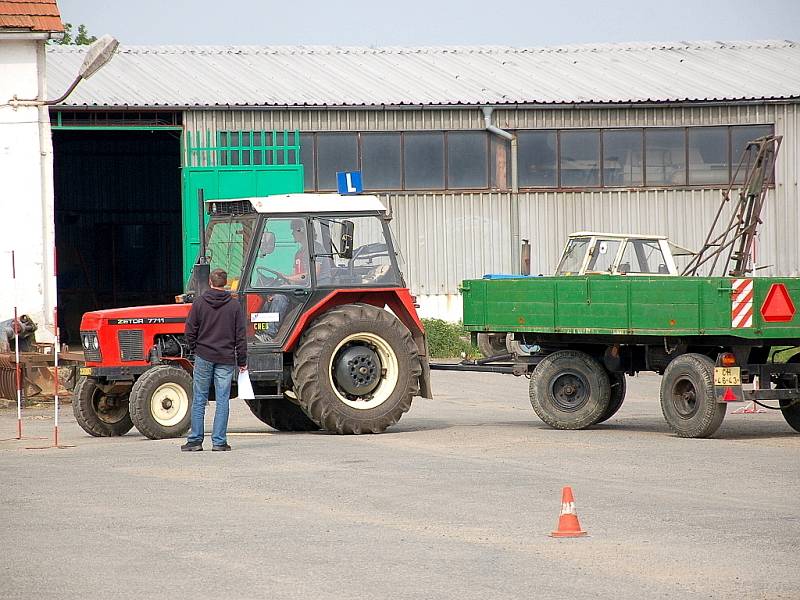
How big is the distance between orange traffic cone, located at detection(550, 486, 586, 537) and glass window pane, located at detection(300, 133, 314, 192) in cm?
2138

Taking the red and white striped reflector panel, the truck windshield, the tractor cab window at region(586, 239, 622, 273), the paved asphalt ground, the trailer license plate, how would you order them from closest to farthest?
the paved asphalt ground < the red and white striped reflector panel < the trailer license plate < the tractor cab window at region(586, 239, 622, 273) < the truck windshield

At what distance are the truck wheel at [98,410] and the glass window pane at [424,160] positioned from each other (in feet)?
49.9

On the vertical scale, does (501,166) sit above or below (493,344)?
above

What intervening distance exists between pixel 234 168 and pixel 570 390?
45.1 feet

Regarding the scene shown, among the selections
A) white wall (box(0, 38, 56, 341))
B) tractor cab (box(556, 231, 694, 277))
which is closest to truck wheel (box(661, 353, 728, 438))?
tractor cab (box(556, 231, 694, 277))

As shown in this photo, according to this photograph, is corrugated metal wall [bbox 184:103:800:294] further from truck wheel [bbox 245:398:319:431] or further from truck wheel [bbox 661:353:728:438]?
truck wheel [bbox 661:353:728:438]

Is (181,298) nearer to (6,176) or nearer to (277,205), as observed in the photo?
(277,205)

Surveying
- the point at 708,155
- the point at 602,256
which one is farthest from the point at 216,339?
the point at 708,155

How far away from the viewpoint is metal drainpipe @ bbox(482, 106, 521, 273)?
99.2 ft

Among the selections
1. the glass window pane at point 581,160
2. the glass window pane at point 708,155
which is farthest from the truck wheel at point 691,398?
Answer: the glass window pane at point 708,155

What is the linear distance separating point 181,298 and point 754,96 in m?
18.6

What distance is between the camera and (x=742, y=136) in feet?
102

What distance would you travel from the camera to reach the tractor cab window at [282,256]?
15.6 meters

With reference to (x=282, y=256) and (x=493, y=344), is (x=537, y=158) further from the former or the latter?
(x=282, y=256)
